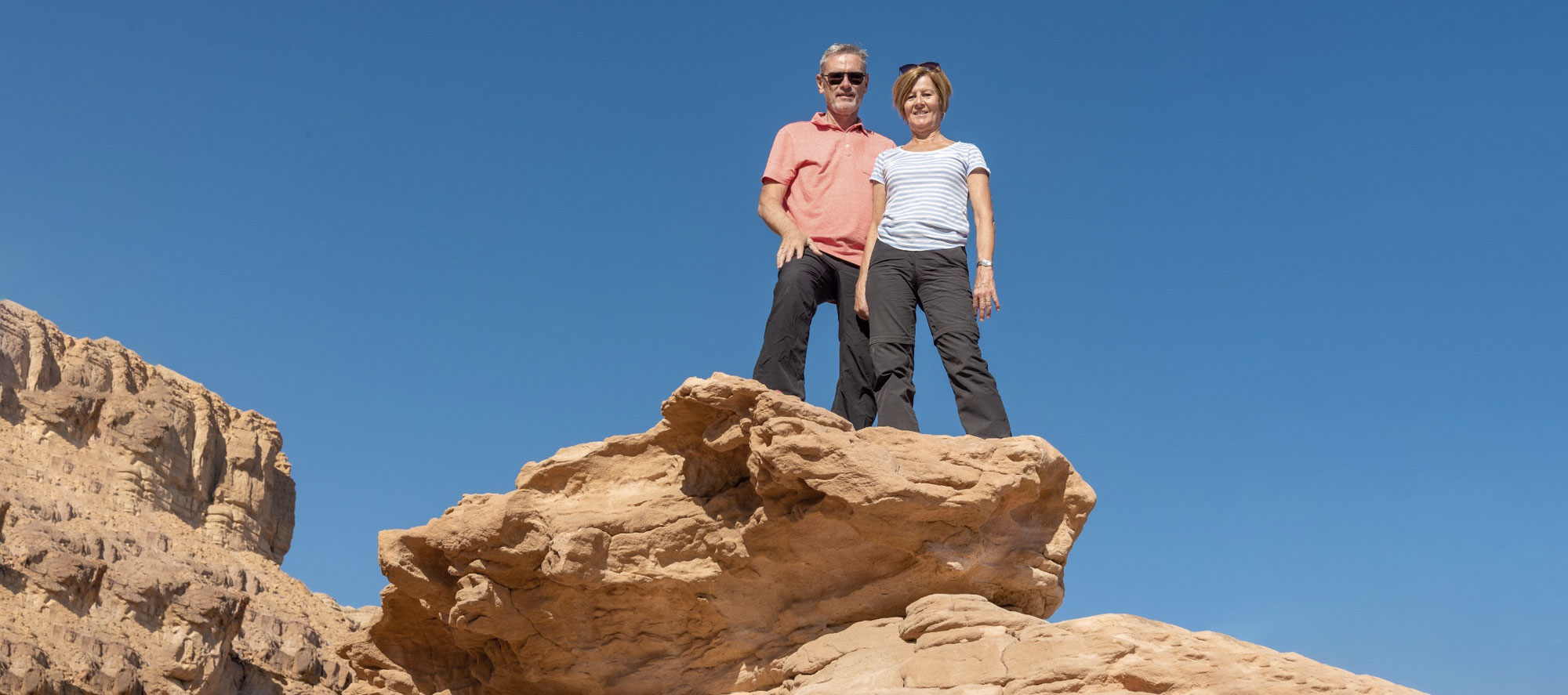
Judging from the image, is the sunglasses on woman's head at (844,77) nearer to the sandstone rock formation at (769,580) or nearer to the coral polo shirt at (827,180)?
the coral polo shirt at (827,180)

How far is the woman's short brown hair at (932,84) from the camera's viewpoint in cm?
983

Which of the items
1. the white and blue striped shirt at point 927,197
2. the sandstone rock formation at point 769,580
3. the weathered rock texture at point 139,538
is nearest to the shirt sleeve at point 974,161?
the white and blue striped shirt at point 927,197

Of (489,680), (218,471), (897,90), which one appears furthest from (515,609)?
(218,471)

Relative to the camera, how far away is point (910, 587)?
8.93 meters

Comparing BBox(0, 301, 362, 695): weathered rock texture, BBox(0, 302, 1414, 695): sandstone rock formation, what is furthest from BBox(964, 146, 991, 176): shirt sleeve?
BBox(0, 301, 362, 695): weathered rock texture

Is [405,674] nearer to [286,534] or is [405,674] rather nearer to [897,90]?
[897,90]

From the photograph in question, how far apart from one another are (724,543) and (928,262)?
7.77 ft

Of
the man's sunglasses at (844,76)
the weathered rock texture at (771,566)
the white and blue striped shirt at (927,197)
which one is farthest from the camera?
the man's sunglasses at (844,76)

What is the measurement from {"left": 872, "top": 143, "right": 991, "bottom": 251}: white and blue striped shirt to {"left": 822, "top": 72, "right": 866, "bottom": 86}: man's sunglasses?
0.84 metres

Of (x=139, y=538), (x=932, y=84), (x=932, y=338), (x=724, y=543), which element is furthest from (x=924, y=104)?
(x=139, y=538)

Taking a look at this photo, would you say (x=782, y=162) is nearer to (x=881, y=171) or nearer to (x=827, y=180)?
(x=827, y=180)

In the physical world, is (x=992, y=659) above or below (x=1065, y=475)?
below

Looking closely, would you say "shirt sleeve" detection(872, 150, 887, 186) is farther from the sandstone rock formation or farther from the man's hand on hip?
the sandstone rock formation

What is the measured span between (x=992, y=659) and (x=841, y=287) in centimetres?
311
